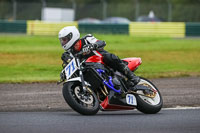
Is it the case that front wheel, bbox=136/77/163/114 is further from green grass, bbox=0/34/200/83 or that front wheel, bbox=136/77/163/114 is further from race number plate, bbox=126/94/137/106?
green grass, bbox=0/34/200/83

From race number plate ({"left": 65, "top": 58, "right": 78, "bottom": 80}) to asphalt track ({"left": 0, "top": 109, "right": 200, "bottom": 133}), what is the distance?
0.66 meters

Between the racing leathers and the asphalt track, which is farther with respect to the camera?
the racing leathers

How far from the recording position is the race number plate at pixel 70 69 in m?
7.97

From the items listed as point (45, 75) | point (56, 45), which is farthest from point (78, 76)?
point (56, 45)

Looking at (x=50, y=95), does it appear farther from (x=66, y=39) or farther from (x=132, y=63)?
(x=66, y=39)

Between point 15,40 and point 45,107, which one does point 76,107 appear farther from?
point 15,40

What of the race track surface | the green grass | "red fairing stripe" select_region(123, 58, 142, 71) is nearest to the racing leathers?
"red fairing stripe" select_region(123, 58, 142, 71)

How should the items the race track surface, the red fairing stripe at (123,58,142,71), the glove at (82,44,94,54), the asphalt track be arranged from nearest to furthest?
the asphalt track < the glove at (82,44,94,54) < the red fairing stripe at (123,58,142,71) < the race track surface

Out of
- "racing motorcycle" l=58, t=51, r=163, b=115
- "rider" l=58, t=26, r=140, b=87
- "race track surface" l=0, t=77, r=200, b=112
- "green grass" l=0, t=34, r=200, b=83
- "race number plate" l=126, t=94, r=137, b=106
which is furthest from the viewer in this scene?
"green grass" l=0, t=34, r=200, b=83

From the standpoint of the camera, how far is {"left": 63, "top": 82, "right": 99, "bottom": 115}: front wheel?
7.89 meters

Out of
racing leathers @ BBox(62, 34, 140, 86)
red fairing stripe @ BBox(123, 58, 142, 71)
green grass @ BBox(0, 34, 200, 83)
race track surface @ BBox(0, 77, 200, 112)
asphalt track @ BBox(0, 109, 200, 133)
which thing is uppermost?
racing leathers @ BBox(62, 34, 140, 86)

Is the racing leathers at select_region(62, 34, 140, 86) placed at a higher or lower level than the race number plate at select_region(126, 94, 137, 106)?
higher

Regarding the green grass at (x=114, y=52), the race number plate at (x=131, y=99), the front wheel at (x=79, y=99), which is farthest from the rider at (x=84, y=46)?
the green grass at (x=114, y=52)

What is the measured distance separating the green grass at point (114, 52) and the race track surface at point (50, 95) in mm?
1504
